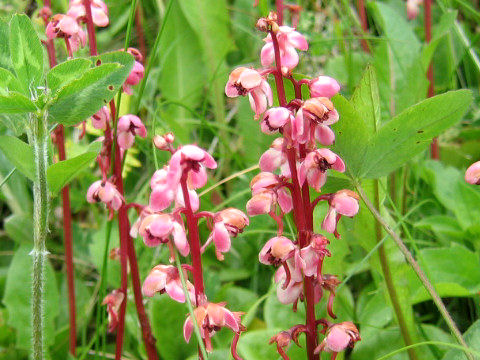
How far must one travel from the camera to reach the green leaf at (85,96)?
3.21 feet

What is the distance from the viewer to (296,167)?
3.05 ft

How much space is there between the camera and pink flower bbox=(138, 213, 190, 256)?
0.84 metres

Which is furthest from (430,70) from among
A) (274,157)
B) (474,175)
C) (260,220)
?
(274,157)

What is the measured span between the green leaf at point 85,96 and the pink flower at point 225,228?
0.86 ft

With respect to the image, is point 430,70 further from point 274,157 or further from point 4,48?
point 4,48

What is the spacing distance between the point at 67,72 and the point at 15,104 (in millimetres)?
107

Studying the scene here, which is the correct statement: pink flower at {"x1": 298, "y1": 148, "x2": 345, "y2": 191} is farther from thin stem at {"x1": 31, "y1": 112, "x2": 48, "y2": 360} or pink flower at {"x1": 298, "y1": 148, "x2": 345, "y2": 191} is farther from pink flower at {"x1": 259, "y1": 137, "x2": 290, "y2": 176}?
thin stem at {"x1": 31, "y1": 112, "x2": 48, "y2": 360}

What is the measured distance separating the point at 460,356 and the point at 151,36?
1.86 metres

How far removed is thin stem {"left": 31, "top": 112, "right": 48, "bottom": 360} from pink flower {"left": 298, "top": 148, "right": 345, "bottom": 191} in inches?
14.8

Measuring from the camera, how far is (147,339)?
1.21m

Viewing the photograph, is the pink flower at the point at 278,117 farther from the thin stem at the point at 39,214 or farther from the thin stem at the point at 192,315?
the thin stem at the point at 39,214

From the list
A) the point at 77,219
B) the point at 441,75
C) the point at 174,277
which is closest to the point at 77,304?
the point at 77,219

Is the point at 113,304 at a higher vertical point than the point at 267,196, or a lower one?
lower

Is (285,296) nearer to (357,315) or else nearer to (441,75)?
(357,315)
